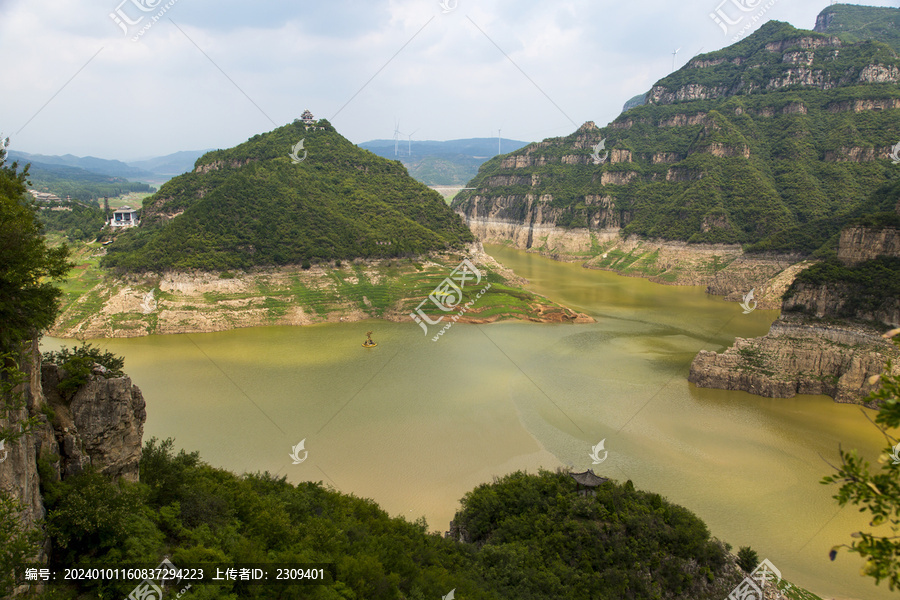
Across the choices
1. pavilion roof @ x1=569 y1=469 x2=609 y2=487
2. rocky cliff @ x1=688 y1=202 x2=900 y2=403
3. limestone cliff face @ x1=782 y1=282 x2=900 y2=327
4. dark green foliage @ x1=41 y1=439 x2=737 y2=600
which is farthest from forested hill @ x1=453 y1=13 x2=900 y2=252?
dark green foliage @ x1=41 y1=439 x2=737 y2=600

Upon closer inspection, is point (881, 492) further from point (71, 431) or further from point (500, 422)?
point (500, 422)

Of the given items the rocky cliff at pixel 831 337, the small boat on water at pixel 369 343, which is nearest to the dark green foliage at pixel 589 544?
the rocky cliff at pixel 831 337

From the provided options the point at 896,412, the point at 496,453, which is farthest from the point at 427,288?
the point at 896,412

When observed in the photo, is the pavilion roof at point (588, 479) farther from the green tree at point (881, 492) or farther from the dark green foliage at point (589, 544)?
the green tree at point (881, 492)

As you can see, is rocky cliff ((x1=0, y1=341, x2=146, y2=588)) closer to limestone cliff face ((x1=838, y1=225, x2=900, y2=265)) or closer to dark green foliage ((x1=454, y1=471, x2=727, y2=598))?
dark green foliage ((x1=454, y1=471, x2=727, y2=598))

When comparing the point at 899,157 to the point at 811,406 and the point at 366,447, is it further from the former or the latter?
the point at 366,447
